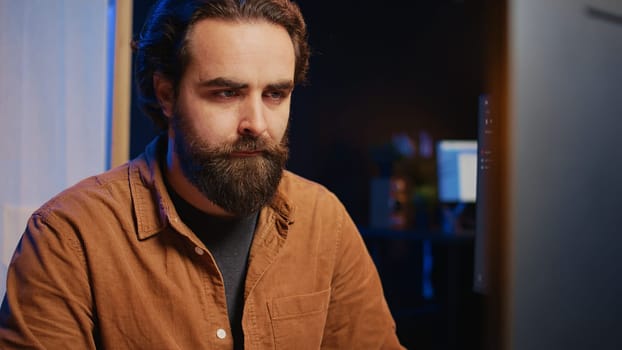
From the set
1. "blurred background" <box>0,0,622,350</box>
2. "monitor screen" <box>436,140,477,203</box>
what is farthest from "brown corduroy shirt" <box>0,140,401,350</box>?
"monitor screen" <box>436,140,477,203</box>

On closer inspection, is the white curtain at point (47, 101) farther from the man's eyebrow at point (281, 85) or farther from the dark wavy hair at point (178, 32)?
the man's eyebrow at point (281, 85)

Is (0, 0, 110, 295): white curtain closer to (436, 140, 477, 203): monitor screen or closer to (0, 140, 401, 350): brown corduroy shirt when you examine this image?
(0, 140, 401, 350): brown corduroy shirt

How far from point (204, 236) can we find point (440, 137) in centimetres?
364

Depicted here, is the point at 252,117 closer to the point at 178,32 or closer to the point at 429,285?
the point at 178,32

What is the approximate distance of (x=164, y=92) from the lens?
141 centimetres

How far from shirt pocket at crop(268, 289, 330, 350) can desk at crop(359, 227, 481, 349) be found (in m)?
2.33

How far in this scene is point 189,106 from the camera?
1290 mm

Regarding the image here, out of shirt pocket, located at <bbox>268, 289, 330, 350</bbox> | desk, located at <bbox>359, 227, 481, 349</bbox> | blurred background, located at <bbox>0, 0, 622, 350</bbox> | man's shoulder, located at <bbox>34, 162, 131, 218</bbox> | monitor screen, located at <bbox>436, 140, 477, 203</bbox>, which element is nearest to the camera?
blurred background, located at <bbox>0, 0, 622, 350</bbox>

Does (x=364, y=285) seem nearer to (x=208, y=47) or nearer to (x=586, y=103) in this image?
(x=208, y=47)

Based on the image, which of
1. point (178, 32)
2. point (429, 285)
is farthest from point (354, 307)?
point (429, 285)

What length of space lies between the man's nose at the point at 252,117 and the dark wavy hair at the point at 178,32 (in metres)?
0.18

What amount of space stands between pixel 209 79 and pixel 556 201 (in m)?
0.83

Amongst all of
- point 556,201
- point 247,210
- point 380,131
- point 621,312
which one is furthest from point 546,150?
point 380,131

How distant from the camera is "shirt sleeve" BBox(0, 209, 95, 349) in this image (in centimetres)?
107
